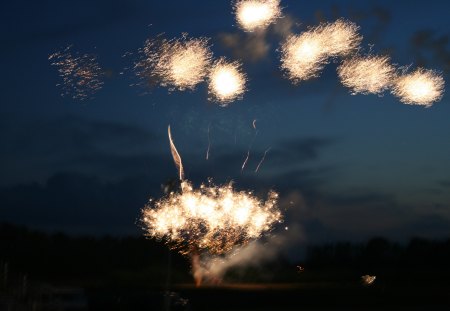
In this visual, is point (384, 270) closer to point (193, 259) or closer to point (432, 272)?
point (432, 272)

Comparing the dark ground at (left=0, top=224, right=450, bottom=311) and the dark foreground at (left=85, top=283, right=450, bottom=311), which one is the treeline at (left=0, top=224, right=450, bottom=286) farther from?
the dark foreground at (left=85, top=283, right=450, bottom=311)

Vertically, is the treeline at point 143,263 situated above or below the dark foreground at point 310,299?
above

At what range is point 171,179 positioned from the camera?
21.0 metres

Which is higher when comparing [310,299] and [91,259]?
[91,259]

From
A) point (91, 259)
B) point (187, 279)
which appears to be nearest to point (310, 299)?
point (187, 279)

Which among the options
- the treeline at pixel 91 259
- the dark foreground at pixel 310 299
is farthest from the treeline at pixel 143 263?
the dark foreground at pixel 310 299

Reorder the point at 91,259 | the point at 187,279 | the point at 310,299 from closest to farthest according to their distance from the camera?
the point at 310,299, the point at 187,279, the point at 91,259

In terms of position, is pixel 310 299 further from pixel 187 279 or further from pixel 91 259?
pixel 91 259

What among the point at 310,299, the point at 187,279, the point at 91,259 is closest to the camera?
the point at 310,299

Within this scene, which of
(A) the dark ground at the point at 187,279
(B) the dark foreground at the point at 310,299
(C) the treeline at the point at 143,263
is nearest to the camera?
(A) the dark ground at the point at 187,279

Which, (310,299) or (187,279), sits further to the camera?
(187,279)

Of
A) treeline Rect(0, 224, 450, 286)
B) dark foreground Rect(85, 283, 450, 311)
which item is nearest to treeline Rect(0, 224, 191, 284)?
treeline Rect(0, 224, 450, 286)

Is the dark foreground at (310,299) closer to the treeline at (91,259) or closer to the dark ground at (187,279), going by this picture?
the dark ground at (187,279)

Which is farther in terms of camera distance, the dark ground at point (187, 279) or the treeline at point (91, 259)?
the treeline at point (91, 259)
